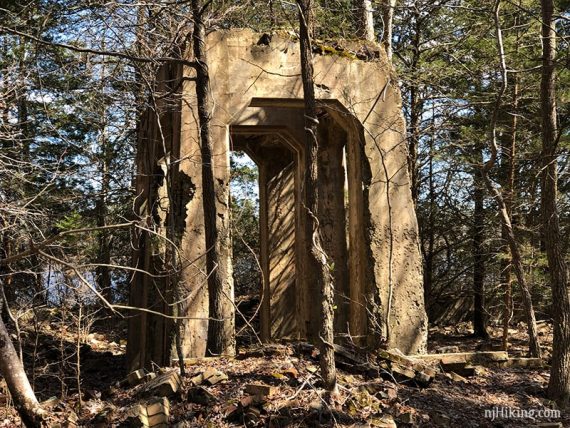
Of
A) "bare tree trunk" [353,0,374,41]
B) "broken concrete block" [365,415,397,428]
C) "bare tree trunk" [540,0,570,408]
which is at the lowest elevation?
"broken concrete block" [365,415,397,428]

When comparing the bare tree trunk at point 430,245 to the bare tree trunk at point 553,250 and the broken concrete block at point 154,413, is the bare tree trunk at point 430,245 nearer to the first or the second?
the bare tree trunk at point 553,250

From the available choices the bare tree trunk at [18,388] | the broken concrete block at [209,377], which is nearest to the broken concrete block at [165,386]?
the broken concrete block at [209,377]

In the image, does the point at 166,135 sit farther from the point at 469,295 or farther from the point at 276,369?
the point at 469,295

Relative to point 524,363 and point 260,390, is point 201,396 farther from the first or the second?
point 524,363

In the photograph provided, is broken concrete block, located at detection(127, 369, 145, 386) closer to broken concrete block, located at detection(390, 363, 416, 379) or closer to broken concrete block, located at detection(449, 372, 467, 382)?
broken concrete block, located at detection(390, 363, 416, 379)

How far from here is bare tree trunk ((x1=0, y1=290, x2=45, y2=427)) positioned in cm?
652

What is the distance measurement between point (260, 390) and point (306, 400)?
503 millimetres

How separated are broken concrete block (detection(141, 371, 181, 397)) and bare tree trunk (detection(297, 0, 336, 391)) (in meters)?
1.61

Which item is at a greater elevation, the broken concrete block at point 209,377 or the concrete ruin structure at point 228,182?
the concrete ruin structure at point 228,182

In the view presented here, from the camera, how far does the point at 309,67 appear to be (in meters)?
6.88


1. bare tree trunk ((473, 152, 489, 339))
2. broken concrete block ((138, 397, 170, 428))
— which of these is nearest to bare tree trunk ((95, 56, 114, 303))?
bare tree trunk ((473, 152, 489, 339))

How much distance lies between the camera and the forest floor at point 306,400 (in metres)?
6.49

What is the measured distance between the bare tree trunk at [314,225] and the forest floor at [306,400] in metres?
0.43

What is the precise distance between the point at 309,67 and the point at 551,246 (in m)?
4.15
